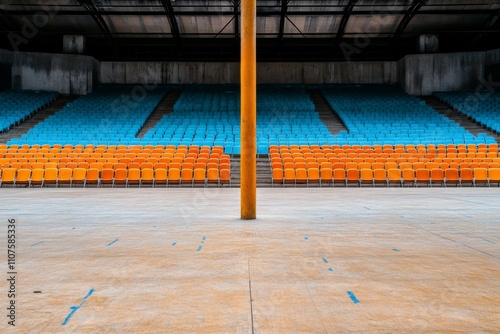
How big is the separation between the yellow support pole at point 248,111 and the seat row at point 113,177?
22.4ft

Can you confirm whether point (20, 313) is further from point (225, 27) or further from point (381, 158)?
point (225, 27)

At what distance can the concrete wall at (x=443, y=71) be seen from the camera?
27.0m

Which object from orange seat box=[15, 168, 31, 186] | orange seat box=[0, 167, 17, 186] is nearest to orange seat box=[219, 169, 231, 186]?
orange seat box=[15, 168, 31, 186]

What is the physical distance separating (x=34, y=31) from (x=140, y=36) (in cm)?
613

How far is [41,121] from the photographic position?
22.9 m

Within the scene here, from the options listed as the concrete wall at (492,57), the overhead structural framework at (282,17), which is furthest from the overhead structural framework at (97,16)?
the concrete wall at (492,57)

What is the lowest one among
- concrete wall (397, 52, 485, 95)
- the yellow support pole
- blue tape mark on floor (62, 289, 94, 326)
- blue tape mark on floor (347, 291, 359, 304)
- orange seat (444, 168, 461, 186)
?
blue tape mark on floor (347, 291, 359, 304)

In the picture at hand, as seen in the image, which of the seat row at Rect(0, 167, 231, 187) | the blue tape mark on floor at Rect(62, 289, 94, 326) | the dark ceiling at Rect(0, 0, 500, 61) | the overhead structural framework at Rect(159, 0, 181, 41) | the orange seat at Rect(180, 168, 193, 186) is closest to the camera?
the blue tape mark on floor at Rect(62, 289, 94, 326)

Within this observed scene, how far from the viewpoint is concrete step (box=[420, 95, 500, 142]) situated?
21.0 m

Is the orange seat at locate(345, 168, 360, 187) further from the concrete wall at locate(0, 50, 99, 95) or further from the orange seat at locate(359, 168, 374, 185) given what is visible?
the concrete wall at locate(0, 50, 99, 95)

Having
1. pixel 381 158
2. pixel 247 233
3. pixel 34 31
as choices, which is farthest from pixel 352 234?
pixel 34 31

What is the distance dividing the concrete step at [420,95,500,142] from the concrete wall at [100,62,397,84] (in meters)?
4.08

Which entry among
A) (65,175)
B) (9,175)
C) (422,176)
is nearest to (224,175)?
(65,175)

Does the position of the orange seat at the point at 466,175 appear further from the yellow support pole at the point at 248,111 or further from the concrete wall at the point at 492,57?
the concrete wall at the point at 492,57
